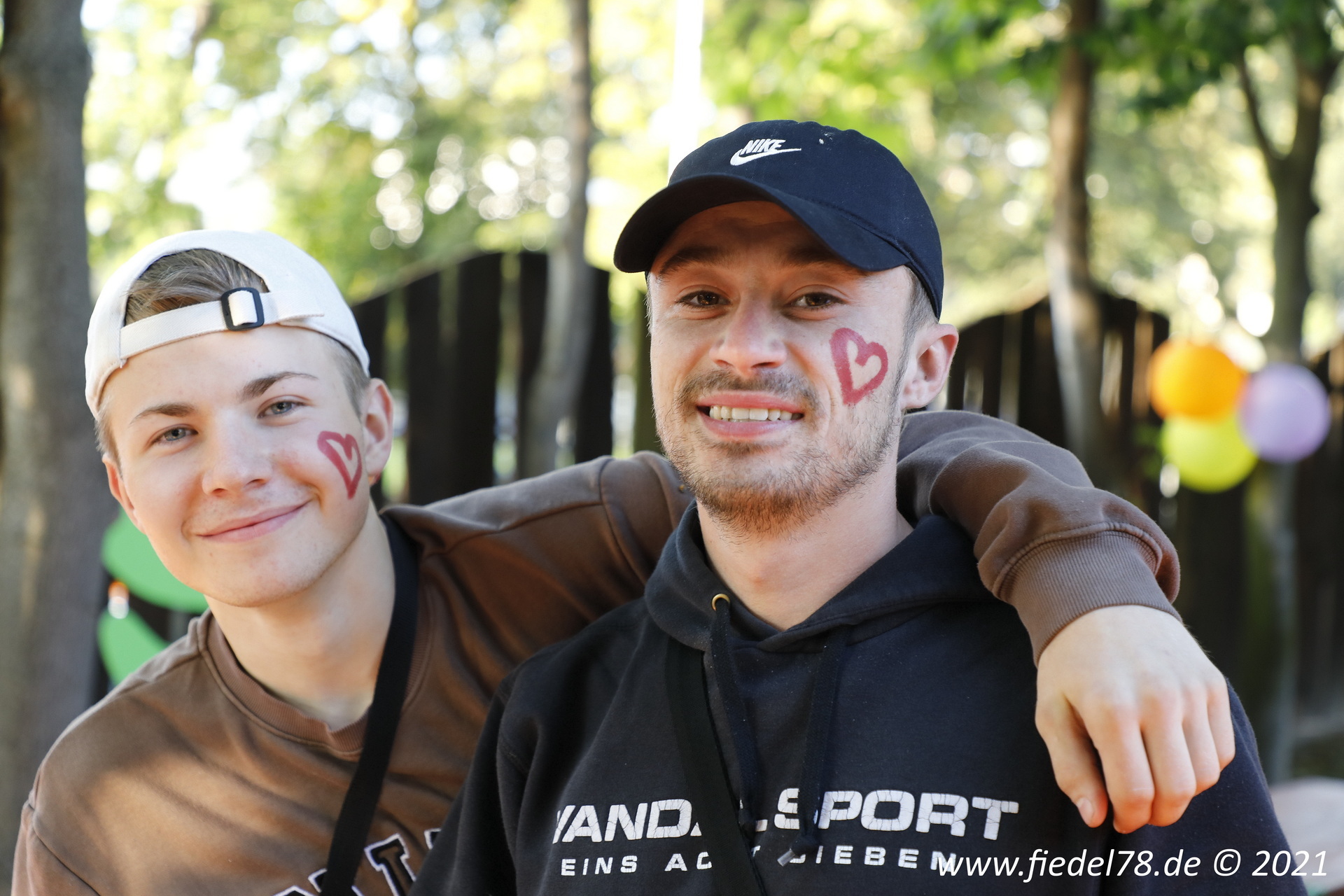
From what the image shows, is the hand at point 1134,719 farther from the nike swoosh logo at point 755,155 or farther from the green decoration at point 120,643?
the green decoration at point 120,643

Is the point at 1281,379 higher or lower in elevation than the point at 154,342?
lower

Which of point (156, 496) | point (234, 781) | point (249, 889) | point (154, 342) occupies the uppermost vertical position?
point (154, 342)

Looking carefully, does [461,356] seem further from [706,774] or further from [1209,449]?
[1209,449]

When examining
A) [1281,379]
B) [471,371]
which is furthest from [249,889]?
[1281,379]

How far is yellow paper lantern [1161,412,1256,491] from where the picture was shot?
5469mm

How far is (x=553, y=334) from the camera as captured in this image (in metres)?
4.55

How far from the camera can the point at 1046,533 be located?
170cm

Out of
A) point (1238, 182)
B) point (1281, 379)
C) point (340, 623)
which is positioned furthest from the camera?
point (1238, 182)

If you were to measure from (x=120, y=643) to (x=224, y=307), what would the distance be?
248cm

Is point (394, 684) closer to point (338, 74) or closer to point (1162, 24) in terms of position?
point (1162, 24)

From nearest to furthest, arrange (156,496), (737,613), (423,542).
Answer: (737,613)
(156,496)
(423,542)

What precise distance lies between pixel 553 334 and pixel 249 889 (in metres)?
2.70

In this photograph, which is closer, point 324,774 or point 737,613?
point 737,613

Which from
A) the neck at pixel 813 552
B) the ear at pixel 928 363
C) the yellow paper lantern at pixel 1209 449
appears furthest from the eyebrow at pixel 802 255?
the yellow paper lantern at pixel 1209 449
